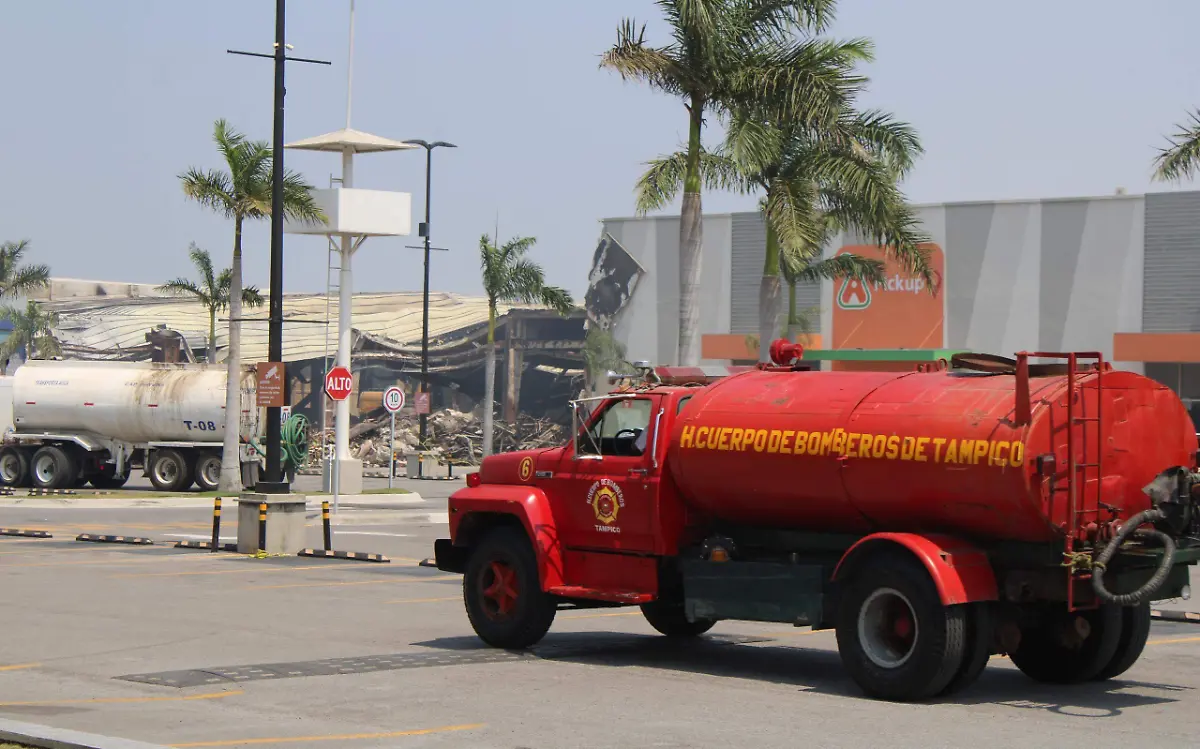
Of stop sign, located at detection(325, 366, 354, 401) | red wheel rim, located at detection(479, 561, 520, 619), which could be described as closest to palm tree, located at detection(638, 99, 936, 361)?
stop sign, located at detection(325, 366, 354, 401)

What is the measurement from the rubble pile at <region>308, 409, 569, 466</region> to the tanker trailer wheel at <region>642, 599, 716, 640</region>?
47149 mm

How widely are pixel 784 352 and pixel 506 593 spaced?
3186mm

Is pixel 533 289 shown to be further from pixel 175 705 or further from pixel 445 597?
pixel 175 705

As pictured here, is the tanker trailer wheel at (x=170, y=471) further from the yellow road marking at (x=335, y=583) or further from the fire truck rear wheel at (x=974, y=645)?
the fire truck rear wheel at (x=974, y=645)

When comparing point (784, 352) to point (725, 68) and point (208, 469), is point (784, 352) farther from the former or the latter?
point (208, 469)

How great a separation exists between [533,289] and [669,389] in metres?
47.4

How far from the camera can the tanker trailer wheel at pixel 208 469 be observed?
143ft

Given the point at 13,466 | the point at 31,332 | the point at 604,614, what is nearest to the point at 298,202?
the point at 13,466

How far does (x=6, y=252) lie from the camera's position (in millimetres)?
74875

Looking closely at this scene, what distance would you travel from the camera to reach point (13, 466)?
45.4 m

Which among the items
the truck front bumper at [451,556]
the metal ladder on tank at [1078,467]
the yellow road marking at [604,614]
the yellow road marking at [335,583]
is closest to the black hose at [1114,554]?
the metal ladder on tank at [1078,467]

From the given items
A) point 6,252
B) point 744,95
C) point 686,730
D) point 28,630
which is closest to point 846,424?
point 686,730

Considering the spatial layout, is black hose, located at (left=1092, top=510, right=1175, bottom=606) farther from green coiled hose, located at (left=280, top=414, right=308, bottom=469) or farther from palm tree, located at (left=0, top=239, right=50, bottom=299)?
palm tree, located at (left=0, top=239, right=50, bottom=299)

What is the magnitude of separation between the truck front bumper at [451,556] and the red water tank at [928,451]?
106 inches
